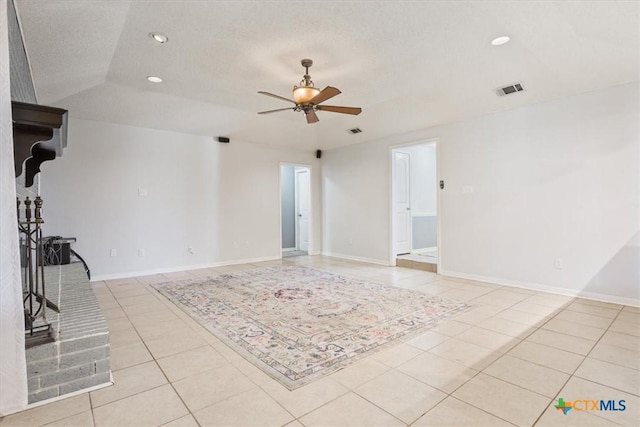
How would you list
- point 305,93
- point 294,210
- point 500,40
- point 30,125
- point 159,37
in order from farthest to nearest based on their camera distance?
point 294,210
point 305,93
point 500,40
point 159,37
point 30,125

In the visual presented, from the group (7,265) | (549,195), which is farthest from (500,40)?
(7,265)

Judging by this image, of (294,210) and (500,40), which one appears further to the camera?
(294,210)

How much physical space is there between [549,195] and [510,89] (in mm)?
1506

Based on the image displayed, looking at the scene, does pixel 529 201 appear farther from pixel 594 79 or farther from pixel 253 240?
pixel 253 240

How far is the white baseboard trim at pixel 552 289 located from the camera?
3.71m

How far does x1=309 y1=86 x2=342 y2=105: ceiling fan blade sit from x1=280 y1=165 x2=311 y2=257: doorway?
197 inches

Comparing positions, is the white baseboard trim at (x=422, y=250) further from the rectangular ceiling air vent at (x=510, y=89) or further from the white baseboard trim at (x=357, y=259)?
the rectangular ceiling air vent at (x=510, y=89)

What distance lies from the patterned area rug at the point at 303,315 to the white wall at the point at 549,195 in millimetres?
1506

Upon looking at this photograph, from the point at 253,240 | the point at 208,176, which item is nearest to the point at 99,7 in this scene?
the point at 208,176

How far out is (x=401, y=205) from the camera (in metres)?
6.66

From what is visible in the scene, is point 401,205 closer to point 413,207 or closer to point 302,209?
point 413,207

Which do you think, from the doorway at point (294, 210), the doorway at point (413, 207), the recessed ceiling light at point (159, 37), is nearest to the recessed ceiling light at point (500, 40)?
the doorway at point (413, 207)

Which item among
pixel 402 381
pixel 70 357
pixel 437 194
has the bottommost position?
→ pixel 402 381

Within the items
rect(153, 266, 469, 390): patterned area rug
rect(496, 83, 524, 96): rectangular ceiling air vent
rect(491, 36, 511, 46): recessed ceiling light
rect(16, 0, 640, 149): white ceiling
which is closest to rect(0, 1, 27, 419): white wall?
rect(16, 0, 640, 149): white ceiling
